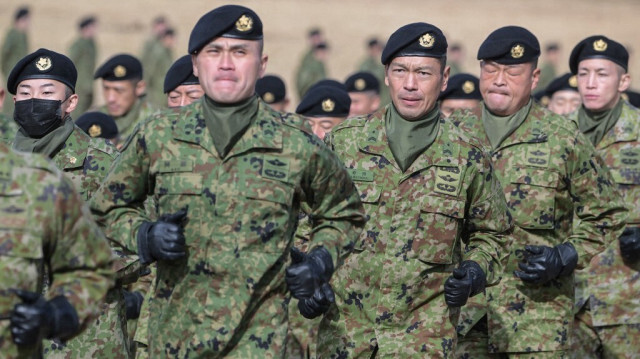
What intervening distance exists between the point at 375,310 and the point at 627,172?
3191 mm

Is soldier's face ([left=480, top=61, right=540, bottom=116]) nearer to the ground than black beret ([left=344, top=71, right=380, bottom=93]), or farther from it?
farther from it

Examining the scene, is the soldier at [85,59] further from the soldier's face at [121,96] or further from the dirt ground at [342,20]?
the soldier's face at [121,96]

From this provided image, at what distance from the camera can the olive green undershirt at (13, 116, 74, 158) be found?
7367 mm

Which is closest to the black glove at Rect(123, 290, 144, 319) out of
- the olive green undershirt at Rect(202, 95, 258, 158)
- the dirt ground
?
the olive green undershirt at Rect(202, 95, 258, 158)

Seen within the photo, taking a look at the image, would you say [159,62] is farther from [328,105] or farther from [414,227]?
[414,227]

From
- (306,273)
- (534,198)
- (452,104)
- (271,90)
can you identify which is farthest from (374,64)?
(306,273)

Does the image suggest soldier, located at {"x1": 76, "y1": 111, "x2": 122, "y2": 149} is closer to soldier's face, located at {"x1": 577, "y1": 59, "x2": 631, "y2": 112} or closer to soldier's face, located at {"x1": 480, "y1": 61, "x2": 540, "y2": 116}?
soldier's face, located at {"x1": 480, "y1": 61, "x2": 540, "y2": 116}

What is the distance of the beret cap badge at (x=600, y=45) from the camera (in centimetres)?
984

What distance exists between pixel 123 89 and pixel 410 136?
6173 millimetres

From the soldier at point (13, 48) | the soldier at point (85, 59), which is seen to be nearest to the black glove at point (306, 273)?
the soldier at point (85, 59)

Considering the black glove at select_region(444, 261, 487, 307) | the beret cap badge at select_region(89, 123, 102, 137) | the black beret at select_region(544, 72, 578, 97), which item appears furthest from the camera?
the black beret at select_region(544, 72, 578, 97)

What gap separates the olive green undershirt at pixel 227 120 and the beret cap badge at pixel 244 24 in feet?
0.99

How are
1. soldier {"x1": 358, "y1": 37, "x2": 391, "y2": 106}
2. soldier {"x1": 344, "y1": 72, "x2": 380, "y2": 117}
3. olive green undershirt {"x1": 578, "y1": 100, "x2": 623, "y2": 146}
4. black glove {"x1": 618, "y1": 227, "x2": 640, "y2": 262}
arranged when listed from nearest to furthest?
black glove {"x1": 618, "y1": 227, "x2": 640, "y2": 262}, olive green undershirt {"x1": 578, "y1": 100, "x2": 623, "y2": 146}, soldier {"x1": 344, "y1": 72, "x2": 380, "y2": 117}, soldier {"x1": 358, "y1": 37, "x2": 391, "y2": 106}

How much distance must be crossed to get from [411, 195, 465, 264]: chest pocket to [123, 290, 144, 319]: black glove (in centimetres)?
231
